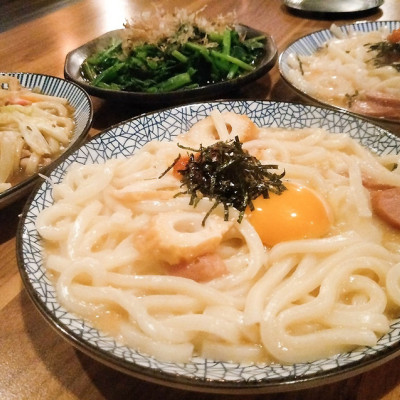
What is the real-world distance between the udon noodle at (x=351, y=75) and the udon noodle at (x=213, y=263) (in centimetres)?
83

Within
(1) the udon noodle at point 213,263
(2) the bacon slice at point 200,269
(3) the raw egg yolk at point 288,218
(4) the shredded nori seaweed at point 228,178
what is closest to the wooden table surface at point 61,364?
(1) the udon noodle at point 213,263

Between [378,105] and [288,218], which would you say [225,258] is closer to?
[288,218]

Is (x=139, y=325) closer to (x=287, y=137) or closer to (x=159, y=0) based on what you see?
(x=287, y=137)

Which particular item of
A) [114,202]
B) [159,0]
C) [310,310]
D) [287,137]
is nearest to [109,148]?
[114,202]

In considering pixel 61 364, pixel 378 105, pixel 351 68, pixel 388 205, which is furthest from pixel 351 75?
pixel 61 364

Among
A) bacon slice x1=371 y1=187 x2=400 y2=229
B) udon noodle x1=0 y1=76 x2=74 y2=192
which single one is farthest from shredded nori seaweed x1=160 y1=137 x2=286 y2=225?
udon noodle x1=0 y1=76 x2=74 y2=192

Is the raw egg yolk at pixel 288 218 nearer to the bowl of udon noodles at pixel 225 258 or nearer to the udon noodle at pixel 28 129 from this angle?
the bowl of udon noodles at pixel 225 258

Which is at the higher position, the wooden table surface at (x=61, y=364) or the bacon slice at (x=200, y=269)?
the bacon slice at (x=200, y=269)

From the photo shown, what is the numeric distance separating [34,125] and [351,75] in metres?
2.38

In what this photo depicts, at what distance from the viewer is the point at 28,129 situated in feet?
10.0

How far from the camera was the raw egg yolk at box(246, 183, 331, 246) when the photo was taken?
1925mm

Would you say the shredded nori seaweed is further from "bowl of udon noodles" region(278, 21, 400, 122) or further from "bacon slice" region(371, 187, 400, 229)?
"bowl of udon noodles" region(278, 21, 400, 122)

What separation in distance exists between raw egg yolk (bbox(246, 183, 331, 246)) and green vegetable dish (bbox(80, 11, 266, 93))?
176 centimetres

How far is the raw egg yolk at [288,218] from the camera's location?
192cm
